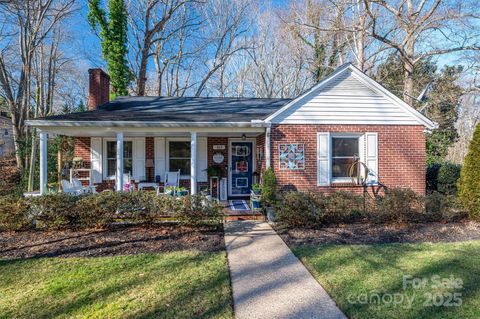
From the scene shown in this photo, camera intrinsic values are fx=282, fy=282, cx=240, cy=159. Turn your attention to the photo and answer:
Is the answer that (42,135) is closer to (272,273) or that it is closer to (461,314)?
(272,273)

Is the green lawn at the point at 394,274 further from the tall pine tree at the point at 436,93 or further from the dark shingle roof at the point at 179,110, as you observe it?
the tall pine tree at the point at 436,93

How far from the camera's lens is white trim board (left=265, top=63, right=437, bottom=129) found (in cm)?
856

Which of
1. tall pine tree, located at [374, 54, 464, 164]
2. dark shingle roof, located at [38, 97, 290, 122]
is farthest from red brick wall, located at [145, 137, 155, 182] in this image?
tall pine tree, located at [374, 54, 464, 164]

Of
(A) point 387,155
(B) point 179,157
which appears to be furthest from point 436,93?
(B) point 179,157

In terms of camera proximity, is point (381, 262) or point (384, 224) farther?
point (384, 224)

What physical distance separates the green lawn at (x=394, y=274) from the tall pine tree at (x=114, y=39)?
16230 millimetres

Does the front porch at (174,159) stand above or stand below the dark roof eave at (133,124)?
below

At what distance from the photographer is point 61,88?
27.9 m

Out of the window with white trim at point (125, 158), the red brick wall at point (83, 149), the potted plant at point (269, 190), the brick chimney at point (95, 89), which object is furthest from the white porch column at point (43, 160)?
the potted plant at point (269, 190)

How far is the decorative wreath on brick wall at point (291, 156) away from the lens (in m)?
8.50

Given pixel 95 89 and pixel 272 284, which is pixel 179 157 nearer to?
pixel 95 89

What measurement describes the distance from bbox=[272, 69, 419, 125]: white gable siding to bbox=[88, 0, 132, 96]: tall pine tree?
13.3 metres

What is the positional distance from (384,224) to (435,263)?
256cm

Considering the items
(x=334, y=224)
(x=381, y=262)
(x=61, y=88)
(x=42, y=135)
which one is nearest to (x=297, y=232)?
(x=334, y=224)
